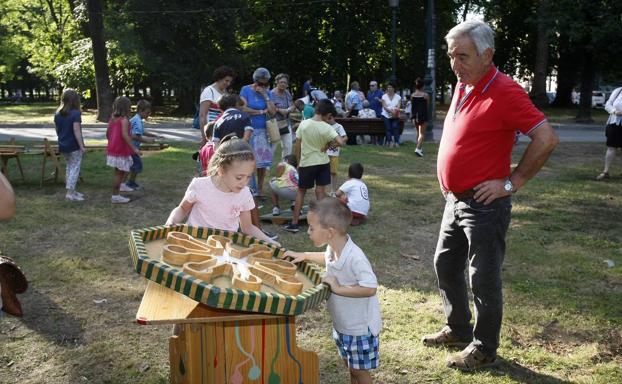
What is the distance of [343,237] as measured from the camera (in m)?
3.10

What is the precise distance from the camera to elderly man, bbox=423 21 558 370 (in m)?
3.37

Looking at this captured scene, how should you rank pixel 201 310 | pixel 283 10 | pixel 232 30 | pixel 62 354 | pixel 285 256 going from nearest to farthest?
pixel 201 310 → pixel 285 256 → pixel 62 354 → pixel 232 30 → pixel 283 10

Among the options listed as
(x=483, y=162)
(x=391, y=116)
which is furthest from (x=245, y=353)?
(x=391, y=116)

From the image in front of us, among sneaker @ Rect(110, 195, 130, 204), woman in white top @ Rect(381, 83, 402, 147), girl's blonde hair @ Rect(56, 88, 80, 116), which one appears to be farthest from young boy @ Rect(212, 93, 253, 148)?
woman in white top @ Rect(381, 83, 402, 147)

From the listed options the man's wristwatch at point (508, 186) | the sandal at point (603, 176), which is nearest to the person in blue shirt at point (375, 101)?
the sandal at point (603, 176)

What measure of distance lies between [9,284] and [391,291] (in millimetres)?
3171

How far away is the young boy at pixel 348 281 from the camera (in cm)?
304

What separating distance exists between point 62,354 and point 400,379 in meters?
2.23

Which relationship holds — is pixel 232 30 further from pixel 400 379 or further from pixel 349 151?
pixel 400 379

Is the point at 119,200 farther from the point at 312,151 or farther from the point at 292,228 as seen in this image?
the point at 312,151

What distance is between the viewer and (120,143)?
9008 mm

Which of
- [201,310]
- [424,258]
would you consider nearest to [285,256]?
[201,310]

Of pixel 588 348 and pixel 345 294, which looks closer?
pixel 345 294

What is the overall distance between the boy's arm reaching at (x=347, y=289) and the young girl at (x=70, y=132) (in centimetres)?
693
